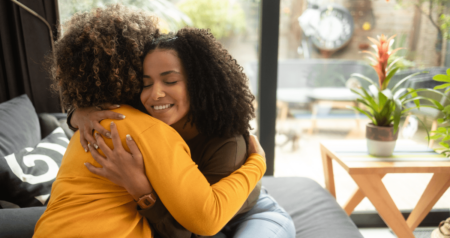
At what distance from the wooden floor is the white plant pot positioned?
593mm

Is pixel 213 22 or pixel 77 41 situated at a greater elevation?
pixel 213 22

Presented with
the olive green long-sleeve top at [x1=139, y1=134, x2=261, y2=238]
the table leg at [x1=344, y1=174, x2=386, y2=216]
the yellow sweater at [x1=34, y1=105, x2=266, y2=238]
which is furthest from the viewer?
the table leg at [x1=344, y1=174, x2=386, y2=216]

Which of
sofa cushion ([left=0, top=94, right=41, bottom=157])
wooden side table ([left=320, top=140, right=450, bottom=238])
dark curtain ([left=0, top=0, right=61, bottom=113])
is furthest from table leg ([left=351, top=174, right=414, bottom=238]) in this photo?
dark curtain ([left=0, top=0, right=61, bottom=113])

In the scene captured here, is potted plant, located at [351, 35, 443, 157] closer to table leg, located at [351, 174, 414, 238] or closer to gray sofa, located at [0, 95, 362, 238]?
table leg, located at [351, 174, 414, 238]

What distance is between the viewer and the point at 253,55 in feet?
6.22

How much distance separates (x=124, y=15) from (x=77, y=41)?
17cm

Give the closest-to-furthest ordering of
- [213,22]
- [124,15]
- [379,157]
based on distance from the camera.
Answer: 1. [124,15]
2. [379,157]
3. [213,22]

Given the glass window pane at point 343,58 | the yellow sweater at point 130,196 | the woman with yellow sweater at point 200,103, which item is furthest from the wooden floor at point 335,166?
the yellow sweater at point 130,196

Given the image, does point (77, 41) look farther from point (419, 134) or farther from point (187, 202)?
point (419, 134)

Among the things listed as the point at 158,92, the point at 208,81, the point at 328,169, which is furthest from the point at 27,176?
the point at 328,169

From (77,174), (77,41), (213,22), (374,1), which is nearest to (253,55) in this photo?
(213,22)

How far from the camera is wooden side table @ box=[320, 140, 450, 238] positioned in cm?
138

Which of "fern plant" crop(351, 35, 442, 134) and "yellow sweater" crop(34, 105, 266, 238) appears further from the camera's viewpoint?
"fern plant" crop(351, 35, 442, 134)

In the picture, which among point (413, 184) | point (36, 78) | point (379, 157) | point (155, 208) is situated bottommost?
point (413, 184)
